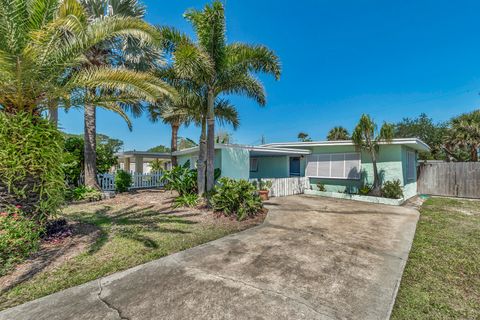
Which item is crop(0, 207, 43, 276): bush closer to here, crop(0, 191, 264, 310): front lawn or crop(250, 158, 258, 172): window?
crop(0, 191, 264, 310): front lawn

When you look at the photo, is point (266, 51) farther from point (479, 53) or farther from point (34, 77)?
point (479, 53)

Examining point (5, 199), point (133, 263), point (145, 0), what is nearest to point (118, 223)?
point (5, 199)

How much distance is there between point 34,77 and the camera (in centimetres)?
462

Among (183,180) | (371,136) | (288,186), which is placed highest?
(371,136)

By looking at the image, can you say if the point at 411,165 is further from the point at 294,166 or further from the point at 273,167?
the point at 273,167

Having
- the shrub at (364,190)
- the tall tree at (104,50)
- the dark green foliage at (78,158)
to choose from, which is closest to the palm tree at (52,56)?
the tall tree at (104,50)

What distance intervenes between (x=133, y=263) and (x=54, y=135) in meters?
3.44

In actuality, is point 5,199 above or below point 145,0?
Answer: below

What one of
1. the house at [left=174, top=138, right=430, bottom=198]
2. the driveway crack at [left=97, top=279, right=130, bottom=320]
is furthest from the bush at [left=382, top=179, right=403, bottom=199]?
the driveway crack at [left=97, top=279, right=130, bottom=320]

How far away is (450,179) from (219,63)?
14.3 meters

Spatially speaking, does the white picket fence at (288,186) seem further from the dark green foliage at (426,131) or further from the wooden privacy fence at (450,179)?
the dark green foliage at (426,131)

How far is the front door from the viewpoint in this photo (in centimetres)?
1508

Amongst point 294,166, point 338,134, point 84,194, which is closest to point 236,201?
point 84,194

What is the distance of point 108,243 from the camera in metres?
4.95
